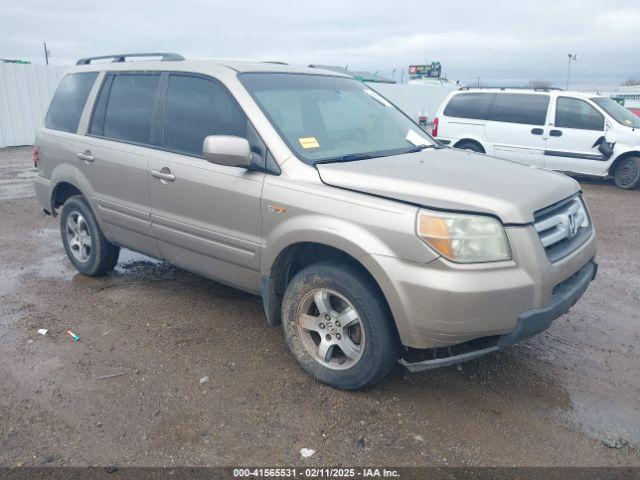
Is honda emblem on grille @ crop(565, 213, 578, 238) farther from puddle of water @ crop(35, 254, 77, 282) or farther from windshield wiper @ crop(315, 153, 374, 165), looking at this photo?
puddle of water @ crop(35, 254, 77, 282)

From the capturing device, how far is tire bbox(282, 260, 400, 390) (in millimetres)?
3074

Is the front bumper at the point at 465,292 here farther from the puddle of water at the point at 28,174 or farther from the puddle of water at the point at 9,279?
the puddle of water at the point at 28,174

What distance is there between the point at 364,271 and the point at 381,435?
35.3 inches

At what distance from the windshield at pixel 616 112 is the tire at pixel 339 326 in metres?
9.19

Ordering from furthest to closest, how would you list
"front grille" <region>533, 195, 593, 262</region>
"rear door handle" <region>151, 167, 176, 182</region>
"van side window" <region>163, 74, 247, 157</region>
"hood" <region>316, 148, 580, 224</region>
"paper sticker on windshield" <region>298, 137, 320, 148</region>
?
"rear door handle" <region>151, 167, 176, 182</region> < "van side window" <region>163, 74, 247, 157</region> < "paper sticker on windshield" <region>298, 137, 320, 148</region> < "front grille" <region>533, 195, 593, 262</region> < "hood" <region>316, 148, 580, 224</region>

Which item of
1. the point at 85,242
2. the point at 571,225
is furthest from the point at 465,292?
the point at 85,242

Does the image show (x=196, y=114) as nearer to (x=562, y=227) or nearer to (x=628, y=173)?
(x=562, y=227)

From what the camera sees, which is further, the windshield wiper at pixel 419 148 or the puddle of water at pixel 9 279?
the puddle of water at pixel 9 279

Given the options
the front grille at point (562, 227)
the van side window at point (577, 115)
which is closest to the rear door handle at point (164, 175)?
the front grille at point (562, 227)

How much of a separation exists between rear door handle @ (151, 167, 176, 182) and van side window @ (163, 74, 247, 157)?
0.58ft

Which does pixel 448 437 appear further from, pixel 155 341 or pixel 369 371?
pixel 155 341

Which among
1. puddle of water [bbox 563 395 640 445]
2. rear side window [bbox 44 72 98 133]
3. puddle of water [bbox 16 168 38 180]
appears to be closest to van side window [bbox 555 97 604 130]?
puddle of water [bbox 563 395 640 445]

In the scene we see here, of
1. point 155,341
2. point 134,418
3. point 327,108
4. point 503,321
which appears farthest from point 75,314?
point 503,321

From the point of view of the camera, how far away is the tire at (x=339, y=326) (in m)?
3.07
